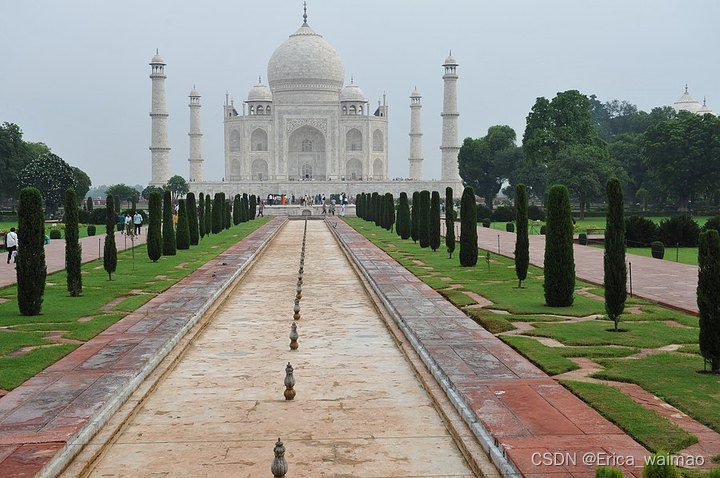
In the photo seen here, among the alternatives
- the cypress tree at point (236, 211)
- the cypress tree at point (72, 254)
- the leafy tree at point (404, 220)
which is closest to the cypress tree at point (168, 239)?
the cypress tree at point (72, 254)

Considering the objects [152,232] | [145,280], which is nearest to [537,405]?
[145,280]

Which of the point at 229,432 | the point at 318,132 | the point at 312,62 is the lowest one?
the point at 229,432

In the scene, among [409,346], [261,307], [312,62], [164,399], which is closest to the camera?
[164,399]

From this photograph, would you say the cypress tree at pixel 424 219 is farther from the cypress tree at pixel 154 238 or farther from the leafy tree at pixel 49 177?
the leafy tree at pixel 49 177

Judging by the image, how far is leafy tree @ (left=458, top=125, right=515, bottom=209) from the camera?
2205 inches

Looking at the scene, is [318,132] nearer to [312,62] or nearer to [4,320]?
[312,62]

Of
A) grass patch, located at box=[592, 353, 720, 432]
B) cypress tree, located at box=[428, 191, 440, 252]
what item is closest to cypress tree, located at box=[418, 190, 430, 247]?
cypress tree, located at box=[428, 191, 440, 252]

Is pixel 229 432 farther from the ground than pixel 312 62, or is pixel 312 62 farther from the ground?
pixel 312 62

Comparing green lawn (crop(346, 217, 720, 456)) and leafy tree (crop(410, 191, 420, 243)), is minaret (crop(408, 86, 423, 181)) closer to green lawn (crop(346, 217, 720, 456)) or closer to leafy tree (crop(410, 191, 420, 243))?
leafy tree (crop(410, 191, 420, 243))

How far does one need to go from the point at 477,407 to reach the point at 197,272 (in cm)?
1048

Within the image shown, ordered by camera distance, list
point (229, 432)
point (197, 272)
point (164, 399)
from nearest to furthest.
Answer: point (229, 432)
point (164, 399)
point (197, 272)

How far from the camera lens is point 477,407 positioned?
238 inches

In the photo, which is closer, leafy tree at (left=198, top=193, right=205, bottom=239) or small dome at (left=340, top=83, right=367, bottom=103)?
leafy tree at (left=198, top=193, right=205, bottom=239)

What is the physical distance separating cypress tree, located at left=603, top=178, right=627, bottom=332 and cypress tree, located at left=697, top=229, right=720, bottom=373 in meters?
1.89
